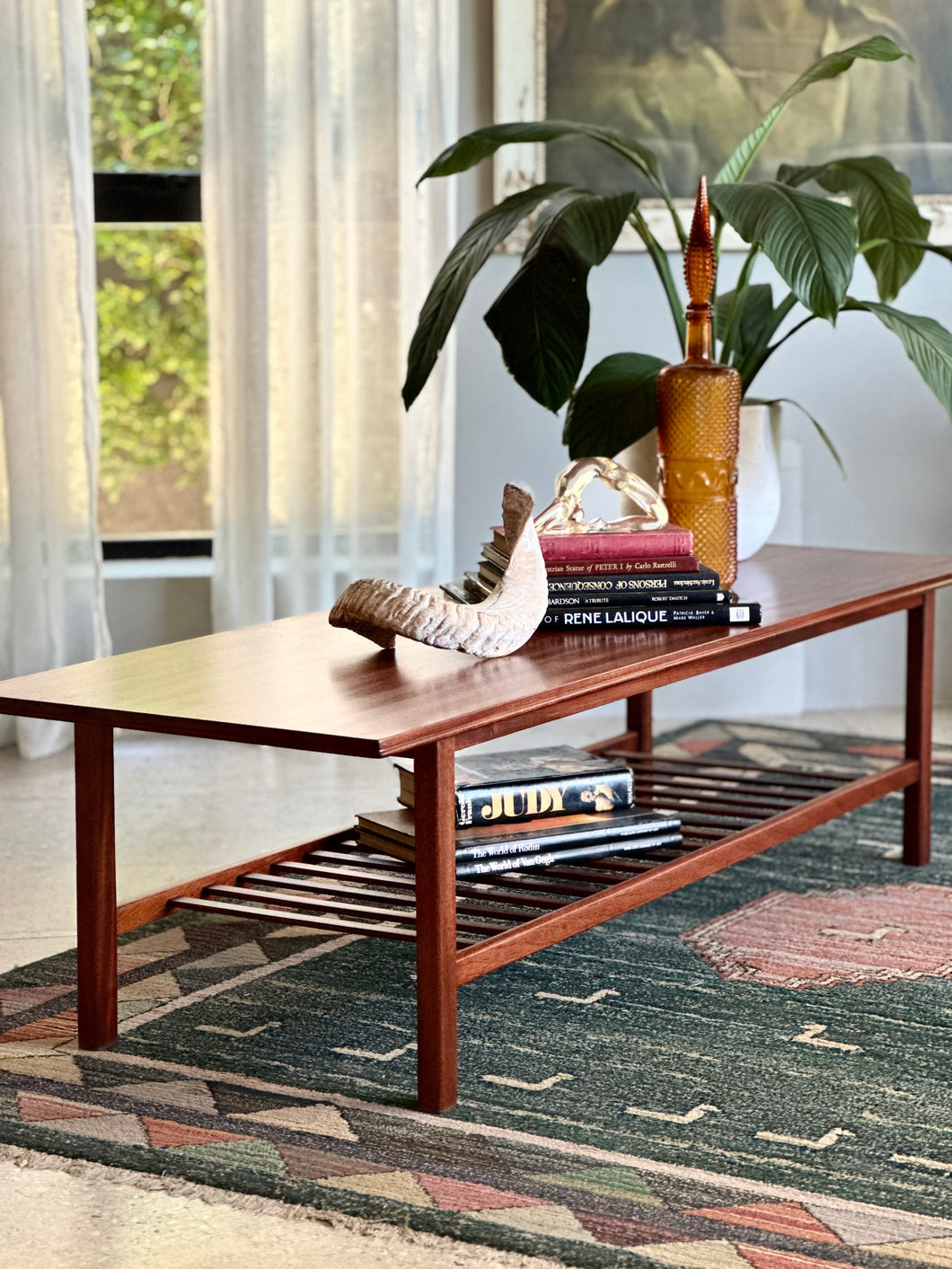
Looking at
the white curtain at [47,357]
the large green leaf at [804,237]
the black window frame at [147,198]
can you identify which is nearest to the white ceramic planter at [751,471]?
the large green leaf at [804,237]

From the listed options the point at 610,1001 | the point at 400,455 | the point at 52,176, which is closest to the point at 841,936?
the point at 610,1001

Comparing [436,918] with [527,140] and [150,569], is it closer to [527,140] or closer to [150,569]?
[527,140]

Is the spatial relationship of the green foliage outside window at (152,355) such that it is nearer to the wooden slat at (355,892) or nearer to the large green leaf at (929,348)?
the large green leaf at (929,348)

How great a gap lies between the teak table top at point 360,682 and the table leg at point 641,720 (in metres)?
0.61

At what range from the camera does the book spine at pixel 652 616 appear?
189 cm

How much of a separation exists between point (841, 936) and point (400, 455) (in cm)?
162

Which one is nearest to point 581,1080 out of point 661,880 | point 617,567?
point 661,880

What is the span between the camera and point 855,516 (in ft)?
12.1

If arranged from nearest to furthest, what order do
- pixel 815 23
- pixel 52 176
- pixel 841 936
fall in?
pixel 841 936 → pixel 52 176 → pixel 815 23

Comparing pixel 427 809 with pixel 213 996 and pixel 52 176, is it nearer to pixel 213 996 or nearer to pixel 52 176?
pixel 213 996

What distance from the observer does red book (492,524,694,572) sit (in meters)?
1.95

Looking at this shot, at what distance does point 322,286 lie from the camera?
3.33m

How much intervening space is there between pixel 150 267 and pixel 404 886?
2.17 m

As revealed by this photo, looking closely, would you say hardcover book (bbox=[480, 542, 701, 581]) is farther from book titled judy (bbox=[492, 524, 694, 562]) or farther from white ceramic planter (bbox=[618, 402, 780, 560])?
white ceramic planter (bbox=[618, 402, 780, 560])
